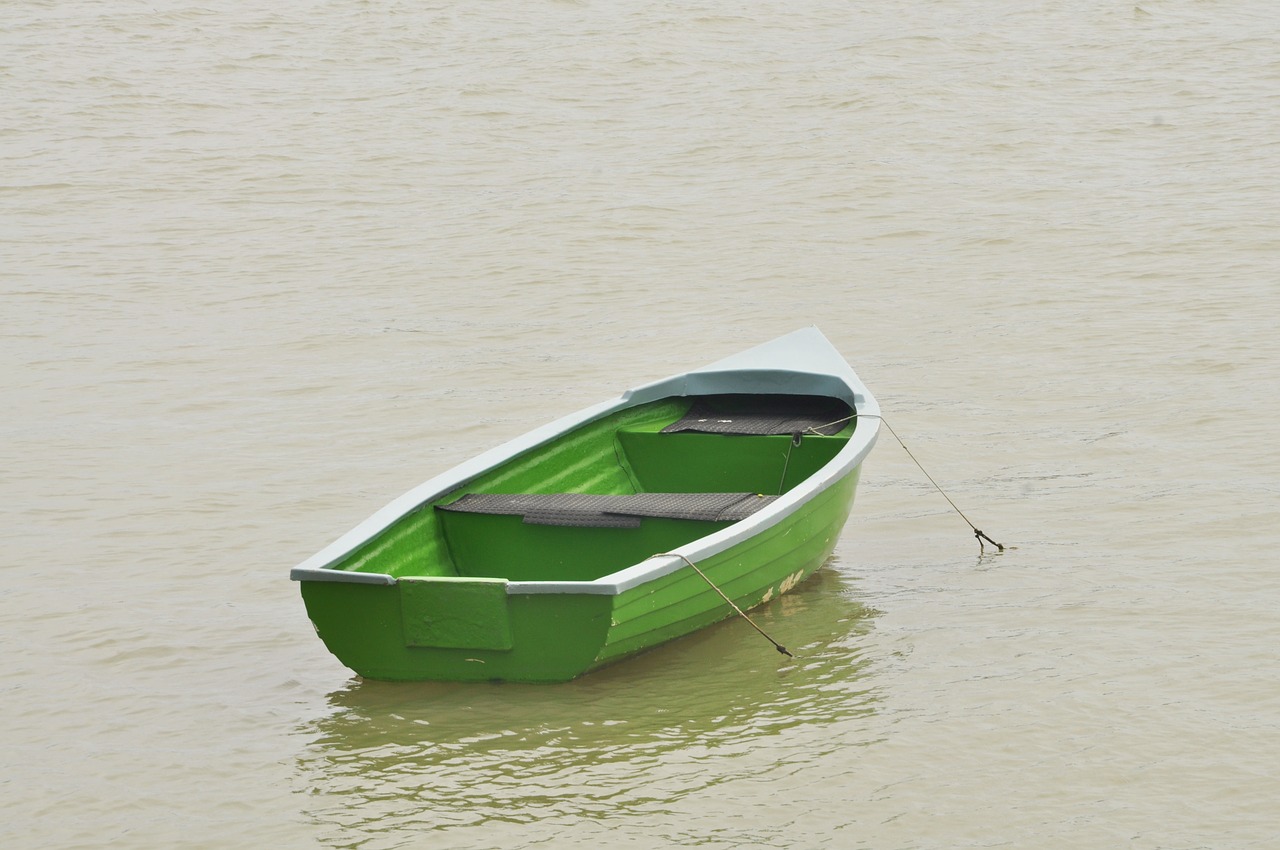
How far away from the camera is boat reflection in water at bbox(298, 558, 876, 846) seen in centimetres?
601

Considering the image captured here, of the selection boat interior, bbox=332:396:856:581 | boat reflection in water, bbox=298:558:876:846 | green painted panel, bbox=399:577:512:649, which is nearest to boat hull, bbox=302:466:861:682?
green painted panel, bbox=399:577:512:649

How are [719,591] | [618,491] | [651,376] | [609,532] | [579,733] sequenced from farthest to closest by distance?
[651,376]
[618,491]
[609,532]
[719,591]
[579,733]

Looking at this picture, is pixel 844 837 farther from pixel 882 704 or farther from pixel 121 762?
pixel 121 762

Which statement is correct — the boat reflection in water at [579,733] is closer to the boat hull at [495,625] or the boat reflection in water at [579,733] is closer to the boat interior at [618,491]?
the boat hull at [495,625]

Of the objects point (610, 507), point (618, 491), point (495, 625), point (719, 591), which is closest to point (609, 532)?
point (610, 507)

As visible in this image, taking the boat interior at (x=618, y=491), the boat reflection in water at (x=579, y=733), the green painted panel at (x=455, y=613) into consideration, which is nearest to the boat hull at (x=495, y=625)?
the green painted panel at (x=455, y=613)

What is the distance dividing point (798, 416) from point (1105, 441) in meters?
2.67

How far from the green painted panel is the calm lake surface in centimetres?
35

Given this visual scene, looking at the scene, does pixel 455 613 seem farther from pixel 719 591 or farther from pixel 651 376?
pixel 651 376

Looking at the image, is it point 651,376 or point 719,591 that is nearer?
point 719,591

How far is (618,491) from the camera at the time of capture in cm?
868

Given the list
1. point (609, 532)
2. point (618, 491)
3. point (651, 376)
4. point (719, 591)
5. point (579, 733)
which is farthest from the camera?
point (651, 376)

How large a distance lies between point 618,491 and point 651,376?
13.3 ft

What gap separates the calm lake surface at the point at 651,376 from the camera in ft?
20.4
